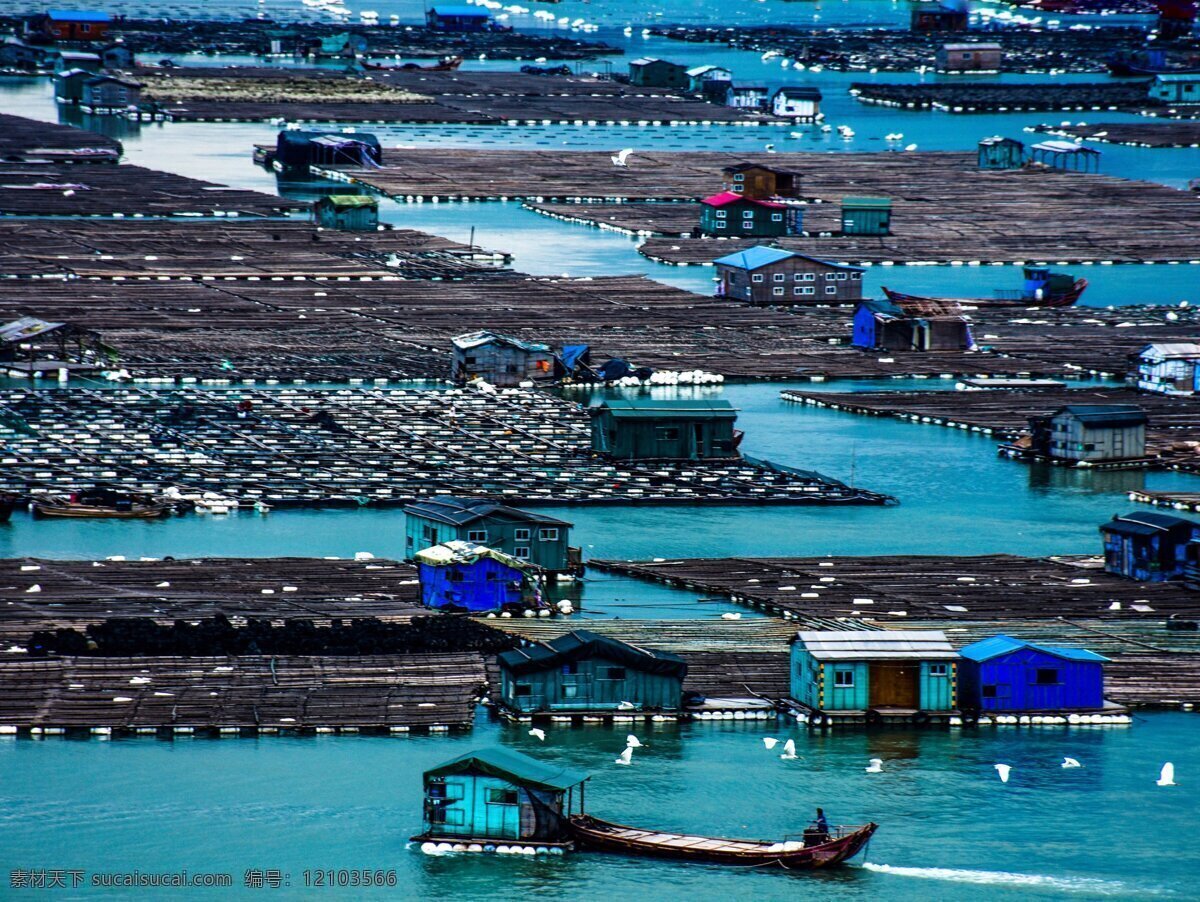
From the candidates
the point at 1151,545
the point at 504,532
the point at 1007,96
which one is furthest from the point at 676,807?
the point at 1007,96

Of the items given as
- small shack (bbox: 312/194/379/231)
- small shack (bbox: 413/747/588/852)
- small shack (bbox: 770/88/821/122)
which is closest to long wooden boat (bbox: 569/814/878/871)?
small shack (bbox: 413/747/588/852)

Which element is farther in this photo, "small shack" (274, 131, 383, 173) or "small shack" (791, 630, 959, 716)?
"small shack" (274, 131, 383, 173)

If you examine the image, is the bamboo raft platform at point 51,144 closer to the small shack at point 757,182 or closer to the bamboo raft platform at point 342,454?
the small shack at point 757,182

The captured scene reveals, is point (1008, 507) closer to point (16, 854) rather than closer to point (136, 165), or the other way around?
point (16, 854)

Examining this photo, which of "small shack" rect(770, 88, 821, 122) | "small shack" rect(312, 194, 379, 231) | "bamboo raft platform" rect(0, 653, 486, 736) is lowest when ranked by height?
"bamboo raft platform" rect(0, 653, 486, 736)

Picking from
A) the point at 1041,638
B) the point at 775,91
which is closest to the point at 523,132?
the point at 775,91

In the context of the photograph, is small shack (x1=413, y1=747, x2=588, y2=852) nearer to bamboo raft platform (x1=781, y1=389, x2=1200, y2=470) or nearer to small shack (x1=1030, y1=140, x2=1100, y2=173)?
bamboo raft platform (x1=781, y1=389, x2=1200, y2=470)
